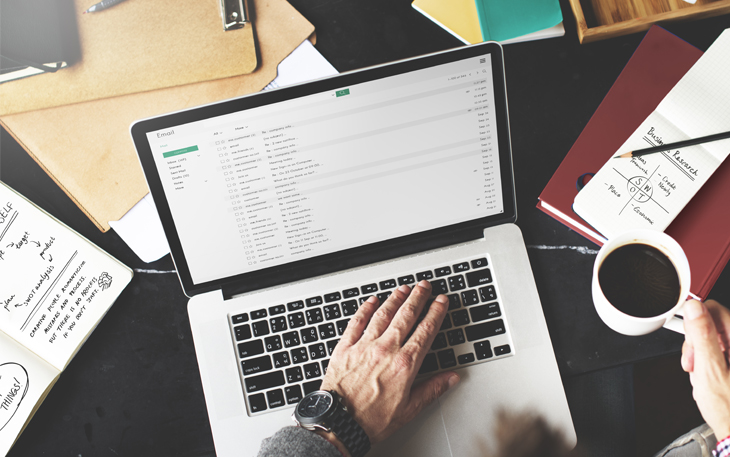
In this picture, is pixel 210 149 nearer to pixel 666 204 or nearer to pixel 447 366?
pixel 447 366

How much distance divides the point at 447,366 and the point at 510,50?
560mm

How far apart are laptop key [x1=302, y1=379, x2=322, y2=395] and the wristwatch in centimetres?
3

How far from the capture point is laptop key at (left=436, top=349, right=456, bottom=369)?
680 mm

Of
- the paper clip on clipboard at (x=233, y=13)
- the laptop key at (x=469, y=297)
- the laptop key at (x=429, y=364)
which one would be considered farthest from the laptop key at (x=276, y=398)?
the paper clip on clipboard at (x=233, y=13)

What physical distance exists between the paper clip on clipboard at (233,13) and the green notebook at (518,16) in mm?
413

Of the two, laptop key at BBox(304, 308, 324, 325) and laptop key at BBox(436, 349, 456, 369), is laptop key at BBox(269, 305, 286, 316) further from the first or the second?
laptop key at BBox(436, 349, 456, 369)

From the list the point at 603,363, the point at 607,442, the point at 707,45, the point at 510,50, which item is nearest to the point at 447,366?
the point at 603,363

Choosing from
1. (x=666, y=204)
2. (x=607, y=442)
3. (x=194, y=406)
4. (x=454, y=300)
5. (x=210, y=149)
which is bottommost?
(x=607, y=442)

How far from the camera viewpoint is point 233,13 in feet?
2.53

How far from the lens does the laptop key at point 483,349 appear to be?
2.22ft

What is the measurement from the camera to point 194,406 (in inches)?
29.4

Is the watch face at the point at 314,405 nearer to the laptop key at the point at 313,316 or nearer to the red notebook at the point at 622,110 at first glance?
the laptop key at the point at 313,316

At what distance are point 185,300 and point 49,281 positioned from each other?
0.23 meters

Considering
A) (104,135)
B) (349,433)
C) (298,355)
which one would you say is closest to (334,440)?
(349,433)
